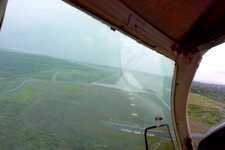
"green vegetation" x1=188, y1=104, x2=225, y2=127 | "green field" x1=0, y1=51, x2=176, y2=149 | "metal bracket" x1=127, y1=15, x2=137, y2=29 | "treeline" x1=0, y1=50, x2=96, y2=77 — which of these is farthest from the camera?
"green field" x1=0, y1=51, x2=176, y2=149

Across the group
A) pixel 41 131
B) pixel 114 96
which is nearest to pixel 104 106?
pixel 114 96

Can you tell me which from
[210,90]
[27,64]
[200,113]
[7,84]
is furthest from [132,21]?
[27,64]

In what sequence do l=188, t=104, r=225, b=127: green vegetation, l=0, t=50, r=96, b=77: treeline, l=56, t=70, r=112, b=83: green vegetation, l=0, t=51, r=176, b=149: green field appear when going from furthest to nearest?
l=56, t=70, r=112, b=83: green vegetation → l=0, t=51, r=176, b=149: green field → l=0, t=50, r=96, b=77: treeline → l=188, t=104, r=225, b=127: green vegetation

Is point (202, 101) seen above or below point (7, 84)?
above

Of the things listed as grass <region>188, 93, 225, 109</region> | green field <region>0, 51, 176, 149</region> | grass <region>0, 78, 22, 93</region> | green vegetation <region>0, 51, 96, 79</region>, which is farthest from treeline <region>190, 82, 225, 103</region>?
grass <region>0, 78, 22, 93</region>

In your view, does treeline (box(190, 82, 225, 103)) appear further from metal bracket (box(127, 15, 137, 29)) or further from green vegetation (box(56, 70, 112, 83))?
green vegetation (box(56, 70, 112, 83))

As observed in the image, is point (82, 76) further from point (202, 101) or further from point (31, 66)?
point (202, 101)

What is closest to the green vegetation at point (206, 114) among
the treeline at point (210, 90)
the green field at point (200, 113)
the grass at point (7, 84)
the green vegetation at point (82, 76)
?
the green field at point (200, 113)
